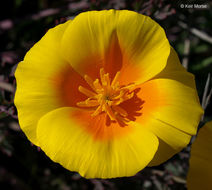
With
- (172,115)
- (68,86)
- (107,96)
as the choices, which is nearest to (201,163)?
(172,115)

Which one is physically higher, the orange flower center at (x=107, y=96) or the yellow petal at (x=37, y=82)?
the yellow petal at (x=37, y=82)

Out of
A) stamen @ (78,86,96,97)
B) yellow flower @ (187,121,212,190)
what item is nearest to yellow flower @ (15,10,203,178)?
stamen @ (78,86,96,97)

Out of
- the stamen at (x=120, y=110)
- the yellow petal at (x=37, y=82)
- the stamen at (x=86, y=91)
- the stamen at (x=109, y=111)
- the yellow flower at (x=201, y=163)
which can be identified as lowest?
the yellow flower at (x=201, y=163)

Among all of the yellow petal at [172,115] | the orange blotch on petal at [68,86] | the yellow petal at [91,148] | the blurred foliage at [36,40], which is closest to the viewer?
the yellow petal at [91,148]

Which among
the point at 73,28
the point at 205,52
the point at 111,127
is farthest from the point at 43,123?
the point at 205,52

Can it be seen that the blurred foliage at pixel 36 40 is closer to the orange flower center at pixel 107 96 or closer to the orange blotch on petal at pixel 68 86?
the orange blotch on petal at pixel 68 86

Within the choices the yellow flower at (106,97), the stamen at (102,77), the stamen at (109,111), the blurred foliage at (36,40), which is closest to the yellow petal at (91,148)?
the yellow flower at (106,97)
